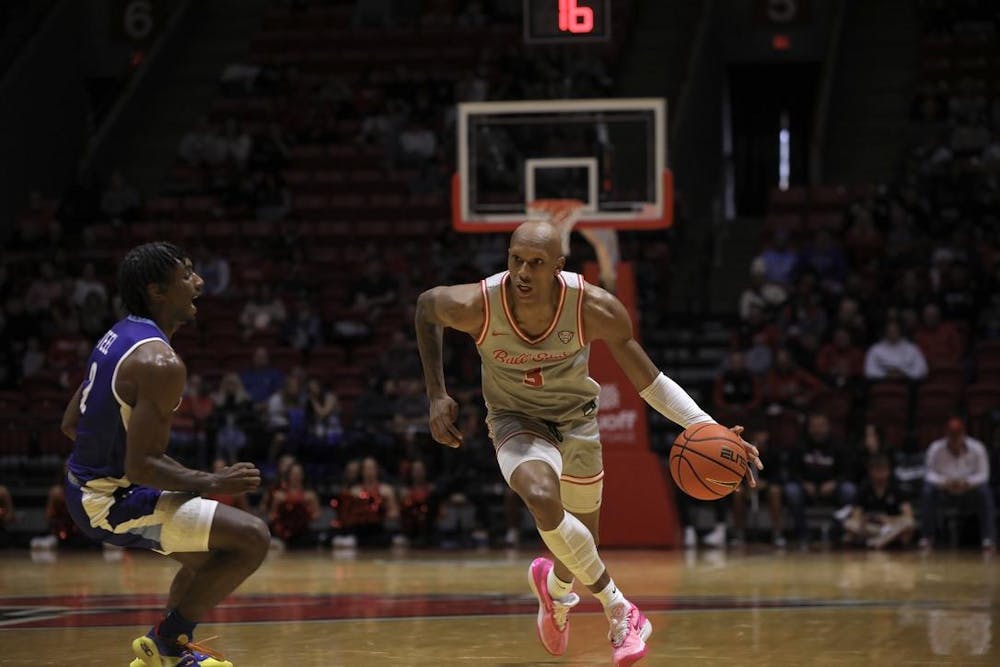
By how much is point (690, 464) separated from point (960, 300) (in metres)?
9.99

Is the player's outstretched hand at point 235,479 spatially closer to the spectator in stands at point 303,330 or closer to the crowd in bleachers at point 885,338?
the crowd in bleachers at point 885,338

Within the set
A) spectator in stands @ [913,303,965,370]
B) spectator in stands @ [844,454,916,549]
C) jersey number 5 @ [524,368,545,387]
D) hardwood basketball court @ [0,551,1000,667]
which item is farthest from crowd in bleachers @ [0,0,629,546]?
jersey number 5 @ [524,368,545,387]

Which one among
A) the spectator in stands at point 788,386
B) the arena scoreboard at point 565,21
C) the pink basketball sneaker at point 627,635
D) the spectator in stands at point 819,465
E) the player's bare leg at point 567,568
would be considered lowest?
the spectator in stands at point 819,465

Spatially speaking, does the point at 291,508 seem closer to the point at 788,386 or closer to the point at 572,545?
the point at 788,386

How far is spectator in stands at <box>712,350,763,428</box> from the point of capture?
46.0 feet

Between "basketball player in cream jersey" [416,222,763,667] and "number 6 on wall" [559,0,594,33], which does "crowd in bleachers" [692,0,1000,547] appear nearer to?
"number 6 on wall" [559,0,594,33]

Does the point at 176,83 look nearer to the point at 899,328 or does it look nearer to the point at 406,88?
the point at 406,88

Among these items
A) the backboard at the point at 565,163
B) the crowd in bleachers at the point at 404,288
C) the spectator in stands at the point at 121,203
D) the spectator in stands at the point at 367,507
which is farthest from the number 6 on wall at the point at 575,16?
the spectator in stands at the point at 121,203

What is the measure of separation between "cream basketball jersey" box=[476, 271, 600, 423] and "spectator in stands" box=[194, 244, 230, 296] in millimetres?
11297

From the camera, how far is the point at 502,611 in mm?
8070

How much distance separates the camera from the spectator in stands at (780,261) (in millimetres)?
16344

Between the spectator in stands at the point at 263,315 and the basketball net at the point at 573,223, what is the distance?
4572 millimetres

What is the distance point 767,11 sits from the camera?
71.1 feet

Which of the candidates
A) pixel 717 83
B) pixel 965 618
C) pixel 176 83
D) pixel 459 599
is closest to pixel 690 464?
pixel 965 618
